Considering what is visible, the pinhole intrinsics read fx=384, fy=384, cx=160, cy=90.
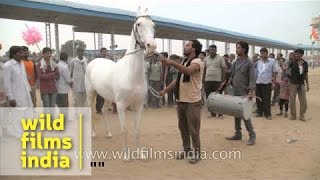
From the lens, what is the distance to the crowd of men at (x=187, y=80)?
5812mm

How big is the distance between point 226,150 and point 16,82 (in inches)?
155

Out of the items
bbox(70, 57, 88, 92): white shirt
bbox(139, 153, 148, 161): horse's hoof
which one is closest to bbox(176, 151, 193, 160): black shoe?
bbox(139, 153, 148, 161): horse's hoof

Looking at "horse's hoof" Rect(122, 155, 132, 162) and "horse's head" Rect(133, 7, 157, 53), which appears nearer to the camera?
"horse's head" Rect(133, 7, 157, 53)

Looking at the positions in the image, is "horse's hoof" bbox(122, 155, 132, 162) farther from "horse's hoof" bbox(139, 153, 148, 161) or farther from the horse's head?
the horse's head

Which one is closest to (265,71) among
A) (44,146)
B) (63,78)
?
(63,78)

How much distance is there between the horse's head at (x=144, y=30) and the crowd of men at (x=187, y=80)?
237 millimetres

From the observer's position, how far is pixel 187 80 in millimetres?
5773

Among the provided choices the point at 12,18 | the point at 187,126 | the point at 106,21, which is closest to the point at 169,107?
the point at 106,21

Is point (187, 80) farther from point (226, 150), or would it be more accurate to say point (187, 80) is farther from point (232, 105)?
point (226, 150)

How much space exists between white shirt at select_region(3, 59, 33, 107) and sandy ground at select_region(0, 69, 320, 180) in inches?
61.8

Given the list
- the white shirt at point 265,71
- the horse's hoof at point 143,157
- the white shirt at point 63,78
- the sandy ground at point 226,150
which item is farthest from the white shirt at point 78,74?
the white shirt at point 265,71

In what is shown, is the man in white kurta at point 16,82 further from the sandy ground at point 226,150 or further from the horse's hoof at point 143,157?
the horse's hoof at point 143,157

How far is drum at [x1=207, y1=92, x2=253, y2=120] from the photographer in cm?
665

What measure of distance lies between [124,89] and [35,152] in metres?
1.84
